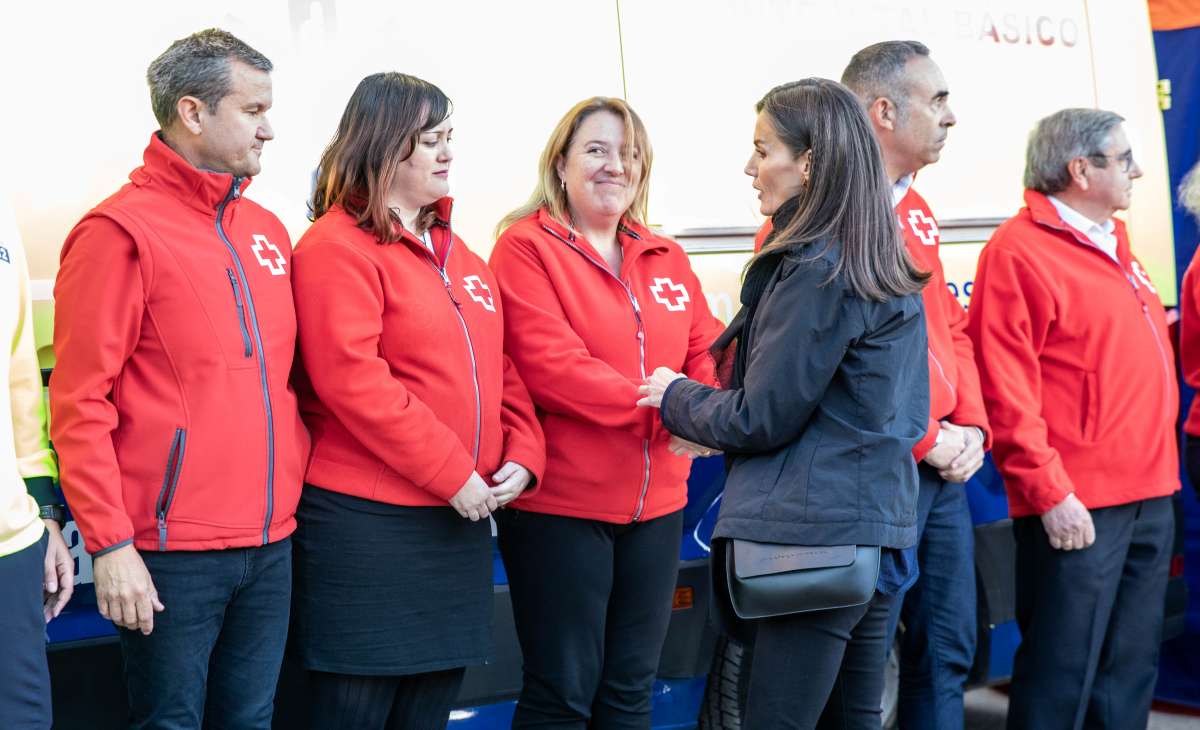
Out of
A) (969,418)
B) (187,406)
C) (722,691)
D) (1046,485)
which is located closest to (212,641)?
(187,406)

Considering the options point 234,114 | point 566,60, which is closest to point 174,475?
point 234,114

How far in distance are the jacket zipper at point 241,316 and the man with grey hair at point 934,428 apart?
5.44ft

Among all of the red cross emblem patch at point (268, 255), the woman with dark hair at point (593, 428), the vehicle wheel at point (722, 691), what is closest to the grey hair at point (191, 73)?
the red cross emblem patch at point (268, 255)

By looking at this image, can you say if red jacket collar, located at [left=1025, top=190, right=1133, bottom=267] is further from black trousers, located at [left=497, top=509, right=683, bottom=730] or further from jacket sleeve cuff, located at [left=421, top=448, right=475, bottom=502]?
jacket sleeve cuff, located at [left=421, top=448, right=475, bottom=502]

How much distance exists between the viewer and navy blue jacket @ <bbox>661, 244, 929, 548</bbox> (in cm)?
239

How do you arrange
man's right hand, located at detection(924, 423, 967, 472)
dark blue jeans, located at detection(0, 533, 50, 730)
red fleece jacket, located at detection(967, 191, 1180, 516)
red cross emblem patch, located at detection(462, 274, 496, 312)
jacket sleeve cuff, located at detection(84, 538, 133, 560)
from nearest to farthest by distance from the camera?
dark blue jeans, located at detection(0, 533, 50, 730), jacket sleeve cuff, located at detection(84, 538, 133, 560), red cross emblem patch, located at detection(462, 274, 496, 312), man's right hand, located at detection(924, 423, 967, 472), red fleece jacket, located at detection(967, 191, 1180, 516)

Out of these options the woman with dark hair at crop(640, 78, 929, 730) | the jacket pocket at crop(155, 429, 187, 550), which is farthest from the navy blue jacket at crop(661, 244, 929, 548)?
the jacket pocket at crop(155, 429, 187, 550)

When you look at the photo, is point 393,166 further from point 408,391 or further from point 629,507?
point 629,507

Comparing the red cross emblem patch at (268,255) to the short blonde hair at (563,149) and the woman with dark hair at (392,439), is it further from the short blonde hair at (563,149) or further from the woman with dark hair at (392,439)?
the short blonde hair at (563,149)

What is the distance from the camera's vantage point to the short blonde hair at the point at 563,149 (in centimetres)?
318

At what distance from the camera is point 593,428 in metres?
3.04

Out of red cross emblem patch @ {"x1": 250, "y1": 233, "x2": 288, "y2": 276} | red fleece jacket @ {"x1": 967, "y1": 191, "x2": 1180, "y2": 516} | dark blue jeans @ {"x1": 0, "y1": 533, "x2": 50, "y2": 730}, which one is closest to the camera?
dark blue jeans @ {"x1": 0, "y1": 533, "x2": 50, "y2": 730}

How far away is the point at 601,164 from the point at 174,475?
128cm

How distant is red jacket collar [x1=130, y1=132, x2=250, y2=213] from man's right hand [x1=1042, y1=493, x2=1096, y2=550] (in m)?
2.37
